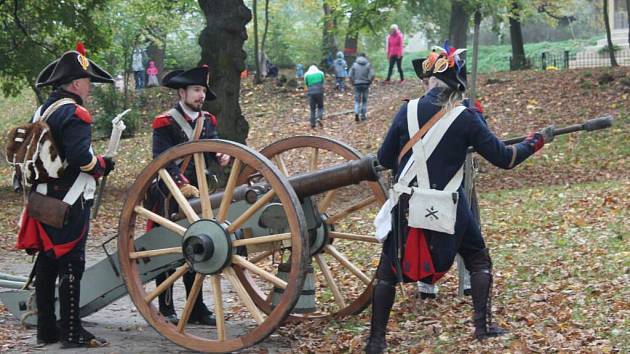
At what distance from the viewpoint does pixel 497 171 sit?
19.9 metres

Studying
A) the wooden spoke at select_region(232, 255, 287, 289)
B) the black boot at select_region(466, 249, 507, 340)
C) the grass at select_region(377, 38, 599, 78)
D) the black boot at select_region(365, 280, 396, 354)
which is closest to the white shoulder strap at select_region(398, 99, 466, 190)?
the black boot at select_region(466, 249, 507, 340)

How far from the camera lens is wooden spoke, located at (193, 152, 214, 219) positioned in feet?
22.3

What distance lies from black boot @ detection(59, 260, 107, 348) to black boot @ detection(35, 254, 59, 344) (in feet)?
0.39

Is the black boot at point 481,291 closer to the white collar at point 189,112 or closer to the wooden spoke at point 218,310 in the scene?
the wooden spoke at point 218,310

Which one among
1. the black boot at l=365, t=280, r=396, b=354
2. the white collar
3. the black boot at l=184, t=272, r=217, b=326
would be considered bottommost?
the black boot at l=184, t=272, r=217, b=326

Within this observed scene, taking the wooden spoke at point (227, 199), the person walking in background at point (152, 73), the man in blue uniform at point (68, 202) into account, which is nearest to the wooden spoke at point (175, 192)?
the wooden spoke at point (227, 199)

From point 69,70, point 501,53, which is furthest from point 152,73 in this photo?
point 69,70

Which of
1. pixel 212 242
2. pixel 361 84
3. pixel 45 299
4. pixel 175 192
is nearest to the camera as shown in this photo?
pixel 212 242

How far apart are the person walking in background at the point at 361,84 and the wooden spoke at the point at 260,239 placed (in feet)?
60.5

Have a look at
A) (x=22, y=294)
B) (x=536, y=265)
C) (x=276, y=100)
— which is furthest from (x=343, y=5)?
(x=22, y=294)

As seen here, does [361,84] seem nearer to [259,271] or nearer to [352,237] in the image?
[352,237]

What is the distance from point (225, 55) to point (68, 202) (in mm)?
9963

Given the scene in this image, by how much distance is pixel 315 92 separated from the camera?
2488cm

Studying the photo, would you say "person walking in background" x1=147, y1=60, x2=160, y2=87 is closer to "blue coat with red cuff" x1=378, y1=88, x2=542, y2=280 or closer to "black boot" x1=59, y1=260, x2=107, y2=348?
"black boot" x1=59, y1=260, x2=107, y2=348
